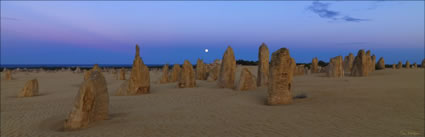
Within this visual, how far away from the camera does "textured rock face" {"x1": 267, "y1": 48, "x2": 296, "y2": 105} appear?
A: 9.73 m

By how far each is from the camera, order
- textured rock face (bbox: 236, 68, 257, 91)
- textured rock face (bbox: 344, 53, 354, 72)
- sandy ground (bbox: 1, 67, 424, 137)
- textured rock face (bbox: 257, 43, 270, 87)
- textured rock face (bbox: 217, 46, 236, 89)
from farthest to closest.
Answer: textured rock face (bbox: 344, 53, 354, 72)
textured rock face (bbox: 257, 43, 270, 87)
textured rock face (bbox: 217, 46, 236, 89)
textured rock face (bbox: 236, 68, 257, 91)
sandy ground (bbox: 1, 67, 424, 137)

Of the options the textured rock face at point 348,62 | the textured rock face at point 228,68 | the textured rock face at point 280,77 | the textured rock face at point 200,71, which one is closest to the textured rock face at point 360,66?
the textured rock face at point 348,62

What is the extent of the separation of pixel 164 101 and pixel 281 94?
5473 millimetres

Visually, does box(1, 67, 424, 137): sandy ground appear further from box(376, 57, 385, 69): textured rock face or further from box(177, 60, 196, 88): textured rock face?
box(376, 57, 385, 69): textured rock face

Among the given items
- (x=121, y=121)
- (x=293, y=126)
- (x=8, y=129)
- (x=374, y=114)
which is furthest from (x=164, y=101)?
(x=374, y=114)

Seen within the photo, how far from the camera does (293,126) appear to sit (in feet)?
23.0

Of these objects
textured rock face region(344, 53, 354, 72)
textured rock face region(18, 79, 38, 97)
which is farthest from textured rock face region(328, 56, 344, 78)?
textured rock face region(18, 79, 38, 97)

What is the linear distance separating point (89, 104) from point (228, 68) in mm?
9783

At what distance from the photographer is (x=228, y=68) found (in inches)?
627

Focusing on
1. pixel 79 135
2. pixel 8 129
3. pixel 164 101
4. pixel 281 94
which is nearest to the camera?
pixel 79 135

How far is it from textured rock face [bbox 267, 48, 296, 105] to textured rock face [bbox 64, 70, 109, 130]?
593 cm

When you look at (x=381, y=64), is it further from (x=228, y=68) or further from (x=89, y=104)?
(x=89, y=104)

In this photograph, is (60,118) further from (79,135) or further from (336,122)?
(336,122)

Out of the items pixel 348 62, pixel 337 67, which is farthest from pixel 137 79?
pixel 348 62
